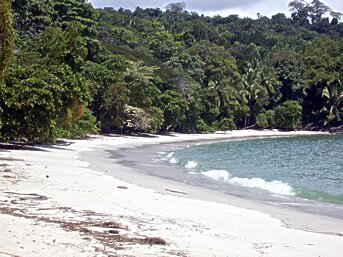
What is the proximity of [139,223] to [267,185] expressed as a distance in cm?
1248

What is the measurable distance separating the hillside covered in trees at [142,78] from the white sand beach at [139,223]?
696 centimetres

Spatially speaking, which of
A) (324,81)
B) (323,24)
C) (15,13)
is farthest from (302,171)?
(323,24)

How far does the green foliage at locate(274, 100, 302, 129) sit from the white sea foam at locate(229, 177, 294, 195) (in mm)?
60489

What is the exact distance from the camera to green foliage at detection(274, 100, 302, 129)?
82.6 m

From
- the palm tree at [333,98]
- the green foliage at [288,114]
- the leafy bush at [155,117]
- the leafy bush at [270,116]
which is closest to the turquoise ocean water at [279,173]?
the leafy bush at [155,117]

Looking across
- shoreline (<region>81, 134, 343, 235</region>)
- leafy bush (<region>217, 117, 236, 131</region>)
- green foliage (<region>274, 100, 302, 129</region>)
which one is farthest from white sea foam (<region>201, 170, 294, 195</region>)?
green foliage (<region>274, 100, 302, 129</region>)

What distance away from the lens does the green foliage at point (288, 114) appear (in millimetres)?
82562

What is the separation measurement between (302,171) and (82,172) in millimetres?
14410

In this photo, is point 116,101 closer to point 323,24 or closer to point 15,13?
point 15,13

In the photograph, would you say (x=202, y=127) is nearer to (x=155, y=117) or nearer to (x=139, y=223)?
(x=155, y=117)

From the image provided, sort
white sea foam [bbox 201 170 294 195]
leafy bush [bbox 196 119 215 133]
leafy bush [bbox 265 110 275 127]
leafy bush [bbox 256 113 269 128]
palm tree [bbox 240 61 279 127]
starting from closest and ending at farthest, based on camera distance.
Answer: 1. white sea foam [bbox 201 170 294 195]
2. leafy bush [bbox 196 119 215 133]
3. palm tree [bbox 240 61 279 127]
4. leafy bush [bbox 256 113 269 128]
5. leafy bush [bbox 265 110 275 127]

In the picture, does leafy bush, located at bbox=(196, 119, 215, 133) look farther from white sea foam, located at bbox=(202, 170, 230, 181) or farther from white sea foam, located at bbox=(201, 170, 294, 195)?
white sea foam, located at bbox=(201, 170, 294, 195)

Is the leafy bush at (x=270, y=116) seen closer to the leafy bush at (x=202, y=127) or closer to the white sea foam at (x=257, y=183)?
the leafy bush at (x=202, y=127)

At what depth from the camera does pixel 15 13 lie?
5309 cm
